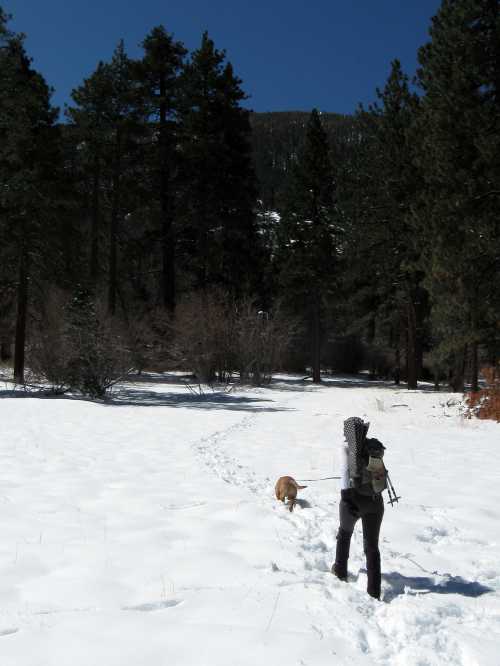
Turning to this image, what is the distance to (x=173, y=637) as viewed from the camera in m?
3.01

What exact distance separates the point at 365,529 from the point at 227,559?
113 centimetres

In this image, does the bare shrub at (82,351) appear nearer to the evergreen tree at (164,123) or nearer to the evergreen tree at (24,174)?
the evergreen tree at (24,174)

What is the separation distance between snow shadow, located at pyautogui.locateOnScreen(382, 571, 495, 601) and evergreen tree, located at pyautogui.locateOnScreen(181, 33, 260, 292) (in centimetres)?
2503

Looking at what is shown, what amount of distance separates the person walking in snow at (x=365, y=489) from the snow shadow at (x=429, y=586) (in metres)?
0.25

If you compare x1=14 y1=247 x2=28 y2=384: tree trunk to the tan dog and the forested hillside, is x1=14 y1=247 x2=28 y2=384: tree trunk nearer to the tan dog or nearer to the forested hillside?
the forested hillside

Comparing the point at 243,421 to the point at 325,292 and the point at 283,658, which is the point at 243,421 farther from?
the point at 325,292

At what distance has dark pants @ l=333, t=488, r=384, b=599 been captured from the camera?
3.77 metres

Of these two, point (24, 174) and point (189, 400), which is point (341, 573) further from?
point (24, 174)

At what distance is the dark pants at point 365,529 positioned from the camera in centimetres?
377

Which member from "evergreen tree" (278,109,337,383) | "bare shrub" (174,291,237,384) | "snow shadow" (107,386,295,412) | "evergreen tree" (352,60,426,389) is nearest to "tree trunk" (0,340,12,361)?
"bare shrub" (174,291,237,384)

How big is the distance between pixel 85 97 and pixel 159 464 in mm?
25516

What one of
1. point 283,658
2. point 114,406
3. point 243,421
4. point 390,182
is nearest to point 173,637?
point 283,658

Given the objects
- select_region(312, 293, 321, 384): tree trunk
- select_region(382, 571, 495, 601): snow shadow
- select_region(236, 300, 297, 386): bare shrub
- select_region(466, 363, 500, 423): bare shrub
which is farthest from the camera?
select_region(312, 293, 321, 384): tree trunk

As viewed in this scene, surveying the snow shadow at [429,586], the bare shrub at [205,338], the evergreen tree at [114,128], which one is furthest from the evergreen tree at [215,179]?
the snow shadow at [429,586]
